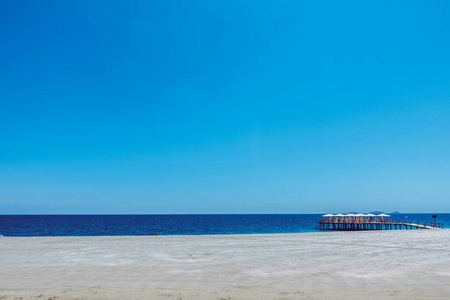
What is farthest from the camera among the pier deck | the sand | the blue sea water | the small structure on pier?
the blue sea water

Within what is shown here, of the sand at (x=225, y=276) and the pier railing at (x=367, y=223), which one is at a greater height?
the sand at (x=225, y=276)

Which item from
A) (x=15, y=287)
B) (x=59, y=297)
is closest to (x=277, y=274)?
(x=59, y=297)

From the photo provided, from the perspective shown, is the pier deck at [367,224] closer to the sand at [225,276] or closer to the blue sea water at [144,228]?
the blue sea water at [144,228]

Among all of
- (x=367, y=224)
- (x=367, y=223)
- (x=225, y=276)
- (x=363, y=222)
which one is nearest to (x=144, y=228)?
(x=363, y=222)

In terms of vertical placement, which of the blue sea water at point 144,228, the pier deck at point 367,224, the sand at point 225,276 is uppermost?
the sand at point 225,276

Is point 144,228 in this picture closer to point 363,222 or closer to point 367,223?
point 363,222

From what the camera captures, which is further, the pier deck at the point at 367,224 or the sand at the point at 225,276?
the pier deck at the point at 367,224

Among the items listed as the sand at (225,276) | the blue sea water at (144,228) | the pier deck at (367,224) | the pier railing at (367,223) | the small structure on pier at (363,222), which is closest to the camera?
the sand at (225,276)

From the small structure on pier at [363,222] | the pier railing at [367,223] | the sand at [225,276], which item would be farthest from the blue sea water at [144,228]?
the sand at [225,276]

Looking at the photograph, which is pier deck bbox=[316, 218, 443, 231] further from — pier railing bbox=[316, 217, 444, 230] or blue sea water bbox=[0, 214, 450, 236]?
blue sea water bbox=[0, 214, 450, 236]

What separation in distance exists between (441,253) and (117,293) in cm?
1702

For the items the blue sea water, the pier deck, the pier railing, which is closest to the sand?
the blue sea water

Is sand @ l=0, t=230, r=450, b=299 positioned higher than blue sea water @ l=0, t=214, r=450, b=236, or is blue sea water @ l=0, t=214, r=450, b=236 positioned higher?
sand @ l=0, t=230, r=450, b=299

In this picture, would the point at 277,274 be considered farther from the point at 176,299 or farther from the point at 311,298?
the point at 176,299
